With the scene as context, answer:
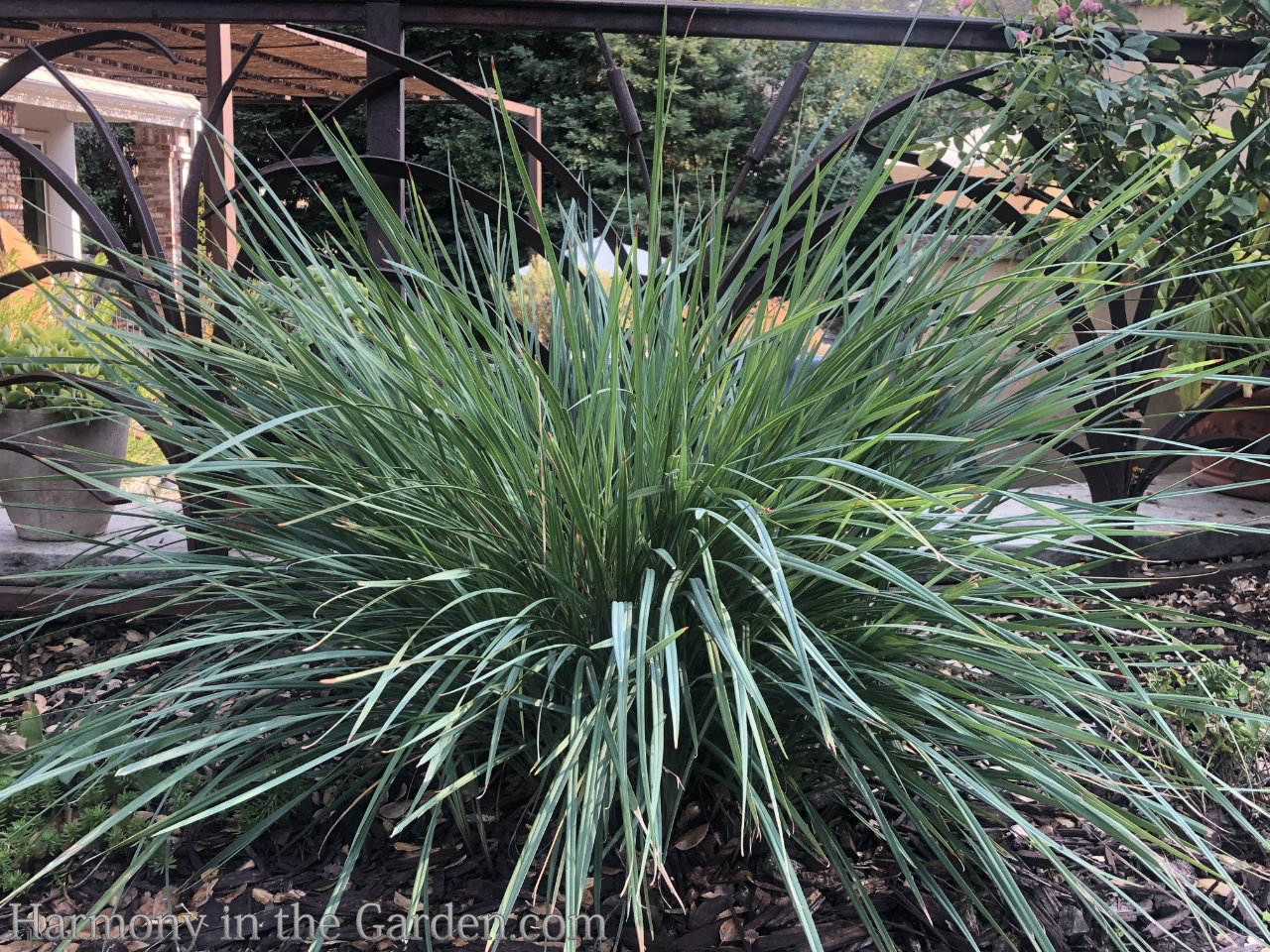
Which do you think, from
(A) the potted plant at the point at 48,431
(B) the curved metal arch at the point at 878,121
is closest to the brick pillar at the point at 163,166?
(A) the potted plant at the point at 48,431

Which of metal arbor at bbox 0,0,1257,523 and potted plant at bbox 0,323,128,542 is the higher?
metal arbor at bbox 0,0,1257,523

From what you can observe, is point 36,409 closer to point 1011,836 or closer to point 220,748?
point 220,748

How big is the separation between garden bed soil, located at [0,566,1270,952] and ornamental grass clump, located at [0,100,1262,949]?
30 millimetres

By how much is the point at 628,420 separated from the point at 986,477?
0.52 m

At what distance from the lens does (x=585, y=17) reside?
2.10 m

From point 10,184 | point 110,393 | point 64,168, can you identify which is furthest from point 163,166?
point 110,393

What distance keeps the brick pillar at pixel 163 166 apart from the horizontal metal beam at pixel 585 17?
7.85 m

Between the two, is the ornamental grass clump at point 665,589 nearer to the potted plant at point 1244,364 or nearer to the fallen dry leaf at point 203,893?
the fallen dry leaf at point 203,893

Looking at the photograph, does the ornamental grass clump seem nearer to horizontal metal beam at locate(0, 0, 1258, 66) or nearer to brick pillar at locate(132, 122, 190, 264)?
horizontal metal beam at locate(0, 0, 1258, 66)

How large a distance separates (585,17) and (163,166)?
8.91m

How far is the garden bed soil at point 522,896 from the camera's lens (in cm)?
116

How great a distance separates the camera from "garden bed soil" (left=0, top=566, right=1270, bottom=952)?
1.16 m

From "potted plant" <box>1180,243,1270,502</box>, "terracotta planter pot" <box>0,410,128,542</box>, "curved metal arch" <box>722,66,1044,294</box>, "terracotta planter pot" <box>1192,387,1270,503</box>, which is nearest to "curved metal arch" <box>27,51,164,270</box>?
"terracotta planter pot" <box>0,410,128,542</box>

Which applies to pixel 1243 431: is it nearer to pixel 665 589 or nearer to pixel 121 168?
pixel 665 589
